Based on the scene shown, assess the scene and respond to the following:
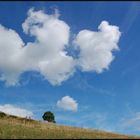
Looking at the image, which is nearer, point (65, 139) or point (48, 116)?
point (65, 139)

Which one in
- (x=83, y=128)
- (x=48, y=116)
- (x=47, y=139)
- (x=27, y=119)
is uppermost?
(x=48, y=116)

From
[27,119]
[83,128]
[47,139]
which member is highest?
[27,119]

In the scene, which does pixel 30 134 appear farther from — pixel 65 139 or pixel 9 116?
pixel 9 116

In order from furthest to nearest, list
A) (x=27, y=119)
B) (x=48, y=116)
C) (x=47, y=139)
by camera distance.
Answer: (x=48, y=116) → (x=27, y=119) → (x=47, y=139)

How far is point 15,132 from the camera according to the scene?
48.5 m

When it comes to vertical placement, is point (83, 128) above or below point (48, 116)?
below

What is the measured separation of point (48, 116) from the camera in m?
106

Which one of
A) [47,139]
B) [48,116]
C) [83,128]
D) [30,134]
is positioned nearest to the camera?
[47,139]

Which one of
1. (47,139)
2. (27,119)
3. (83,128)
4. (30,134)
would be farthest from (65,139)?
(27,119)

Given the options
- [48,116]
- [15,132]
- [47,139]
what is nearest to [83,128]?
[15,132]

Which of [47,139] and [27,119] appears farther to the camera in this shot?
[27,119]

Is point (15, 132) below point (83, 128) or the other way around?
below

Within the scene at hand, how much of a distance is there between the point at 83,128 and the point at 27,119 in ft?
43.8

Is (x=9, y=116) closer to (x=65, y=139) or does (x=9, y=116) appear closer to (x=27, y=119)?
(x=27, y=119)
